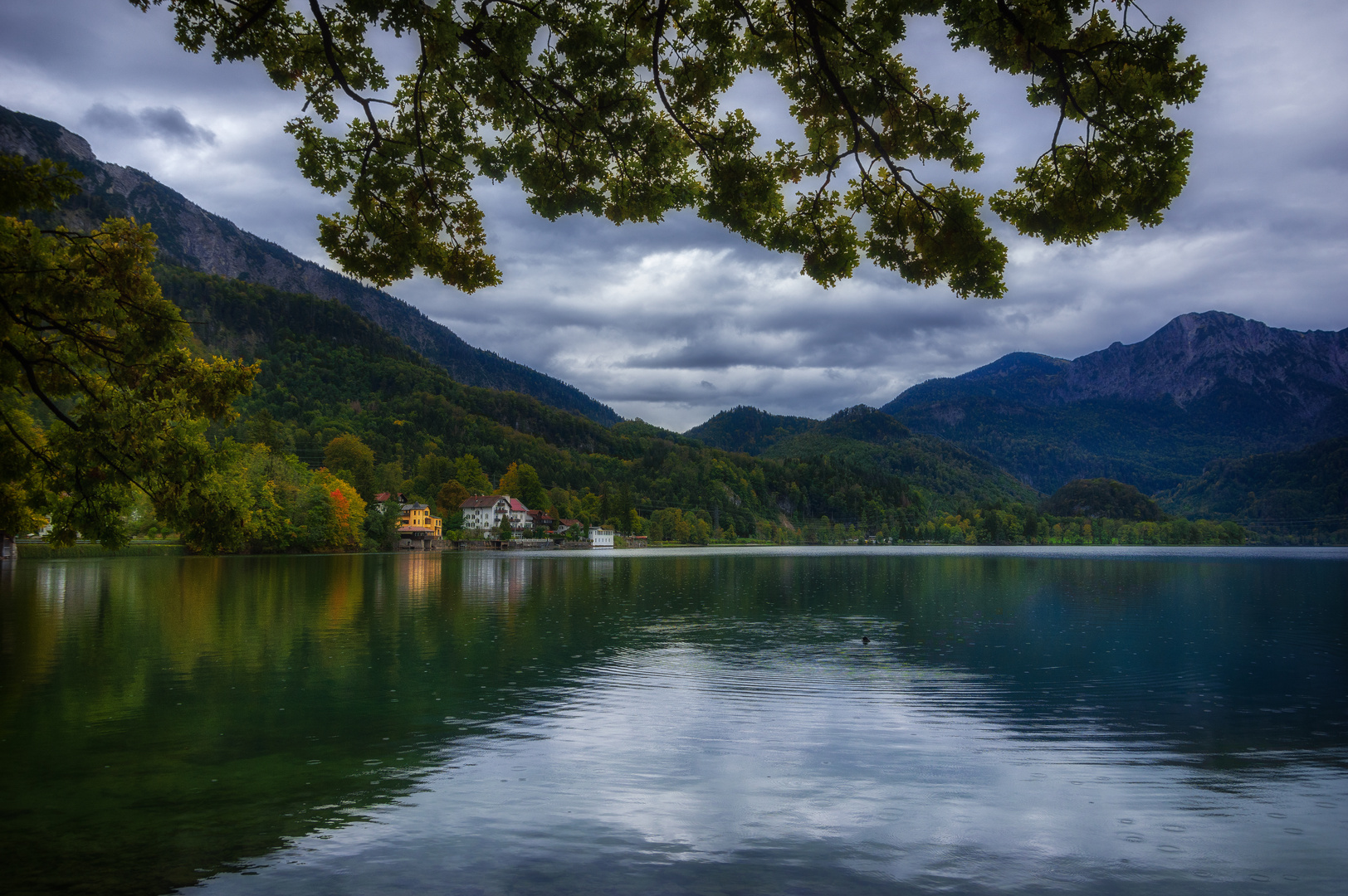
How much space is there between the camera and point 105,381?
62.7 feet

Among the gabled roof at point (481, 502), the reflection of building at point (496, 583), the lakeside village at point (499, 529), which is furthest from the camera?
the gabled roof at point (481, 502)

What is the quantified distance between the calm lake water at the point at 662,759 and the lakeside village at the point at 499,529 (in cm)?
12538

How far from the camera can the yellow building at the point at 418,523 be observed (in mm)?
147375

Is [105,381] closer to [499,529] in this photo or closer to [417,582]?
[417,582]

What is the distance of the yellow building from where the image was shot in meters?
147

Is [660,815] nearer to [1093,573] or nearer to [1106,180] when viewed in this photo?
[1106,180]

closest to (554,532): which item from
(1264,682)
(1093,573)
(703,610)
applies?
(1093,573)

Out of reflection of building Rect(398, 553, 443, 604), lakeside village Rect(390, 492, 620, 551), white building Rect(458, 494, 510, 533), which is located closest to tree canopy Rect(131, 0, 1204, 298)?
reflection of building Rect(398, 553, 443, 604)

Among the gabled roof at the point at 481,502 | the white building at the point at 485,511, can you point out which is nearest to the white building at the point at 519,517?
the white building at the point at 485,511

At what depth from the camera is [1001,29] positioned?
24.9 feet

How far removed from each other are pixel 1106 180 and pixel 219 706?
56.4 ft

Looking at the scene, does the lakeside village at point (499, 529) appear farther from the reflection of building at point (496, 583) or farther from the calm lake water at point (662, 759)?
the calm lake water at point (662, 759)

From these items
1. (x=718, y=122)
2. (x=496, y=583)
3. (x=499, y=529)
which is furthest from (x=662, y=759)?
(x=499, y=529)

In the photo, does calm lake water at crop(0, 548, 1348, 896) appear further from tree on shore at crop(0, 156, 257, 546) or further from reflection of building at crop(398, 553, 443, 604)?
reflection of building at crop(398, 553, 443, 604)
